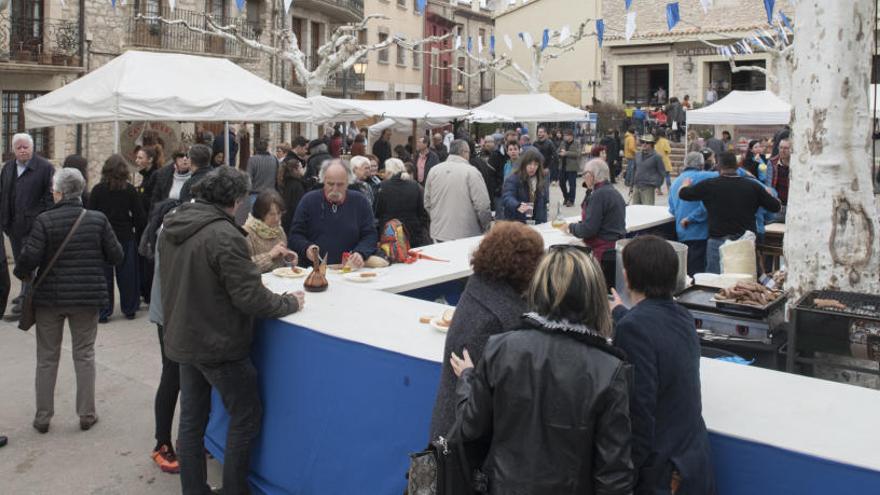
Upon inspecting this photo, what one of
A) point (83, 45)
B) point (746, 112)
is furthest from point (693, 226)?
point (83, 45)

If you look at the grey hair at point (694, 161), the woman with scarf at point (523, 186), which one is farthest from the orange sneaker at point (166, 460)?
the grey hair at point (694, 161)

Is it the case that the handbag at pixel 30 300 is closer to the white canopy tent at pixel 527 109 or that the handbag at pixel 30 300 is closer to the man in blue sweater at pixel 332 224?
the man in blue sweater at pixel 332 224

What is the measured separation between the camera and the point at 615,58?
129 feet

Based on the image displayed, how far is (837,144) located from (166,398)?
157 inches

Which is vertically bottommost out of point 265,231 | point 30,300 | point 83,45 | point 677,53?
point 30,300

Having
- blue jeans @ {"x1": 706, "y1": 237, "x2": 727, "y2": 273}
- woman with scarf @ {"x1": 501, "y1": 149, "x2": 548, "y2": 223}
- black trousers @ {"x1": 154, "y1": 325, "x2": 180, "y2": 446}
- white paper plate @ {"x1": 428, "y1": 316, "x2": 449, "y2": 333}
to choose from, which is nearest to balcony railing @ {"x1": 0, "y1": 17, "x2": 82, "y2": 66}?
woman with scarf @ {"x1": 501, "y1": 149, "x2": 548, "y2": 223}

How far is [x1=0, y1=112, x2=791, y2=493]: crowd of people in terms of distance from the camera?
2.48 meters

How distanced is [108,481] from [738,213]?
17.9ft

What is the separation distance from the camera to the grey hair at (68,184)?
517 centimetres

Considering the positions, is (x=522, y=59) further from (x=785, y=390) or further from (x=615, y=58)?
(x=785, y=390)

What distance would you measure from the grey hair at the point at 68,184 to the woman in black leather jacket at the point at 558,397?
360cm

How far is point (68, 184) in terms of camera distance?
17.0ft

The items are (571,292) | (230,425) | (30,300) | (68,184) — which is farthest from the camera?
(68,184)

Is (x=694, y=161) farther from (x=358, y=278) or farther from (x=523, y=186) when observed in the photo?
(x=358, y=278)
